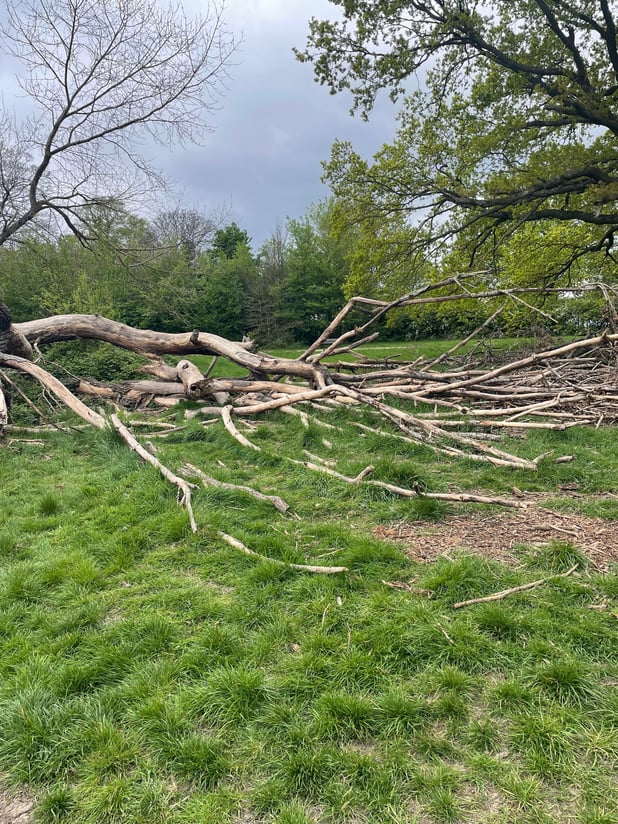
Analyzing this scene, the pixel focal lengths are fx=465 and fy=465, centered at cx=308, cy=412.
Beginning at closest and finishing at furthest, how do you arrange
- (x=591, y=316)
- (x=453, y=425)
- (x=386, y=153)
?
(x=453, y=425), (x=386, y=153), (x=591, y=316)

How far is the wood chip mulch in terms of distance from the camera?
3.10 m

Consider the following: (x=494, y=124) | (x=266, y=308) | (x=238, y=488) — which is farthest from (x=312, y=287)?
(x=238, y=488)

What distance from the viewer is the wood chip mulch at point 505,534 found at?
3.10m

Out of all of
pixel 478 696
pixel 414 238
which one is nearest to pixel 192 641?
pixel 478 696

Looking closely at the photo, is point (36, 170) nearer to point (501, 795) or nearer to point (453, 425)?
point (453, 425)

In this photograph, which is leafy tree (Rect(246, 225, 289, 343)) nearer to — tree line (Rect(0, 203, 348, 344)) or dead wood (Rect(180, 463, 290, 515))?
tree line (Rect(0, 203, 348, 344))

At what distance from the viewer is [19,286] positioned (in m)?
17.4

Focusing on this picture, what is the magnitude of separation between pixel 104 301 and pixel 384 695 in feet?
54.3

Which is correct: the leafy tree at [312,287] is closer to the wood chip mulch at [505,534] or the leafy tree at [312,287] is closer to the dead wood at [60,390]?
the dead wood at [60,390]

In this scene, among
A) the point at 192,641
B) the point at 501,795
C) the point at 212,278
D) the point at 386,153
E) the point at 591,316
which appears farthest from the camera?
the point at 212,278

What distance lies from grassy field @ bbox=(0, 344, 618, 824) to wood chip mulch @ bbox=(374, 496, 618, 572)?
0.11m

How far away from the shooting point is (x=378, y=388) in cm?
680

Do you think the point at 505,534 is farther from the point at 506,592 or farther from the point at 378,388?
the point at 378,388

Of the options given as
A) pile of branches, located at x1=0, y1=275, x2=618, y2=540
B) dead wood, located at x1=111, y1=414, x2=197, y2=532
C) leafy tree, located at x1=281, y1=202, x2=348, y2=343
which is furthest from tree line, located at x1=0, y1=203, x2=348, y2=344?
dead wood, located at x1=111, y1=414, x2=197, y2=532
